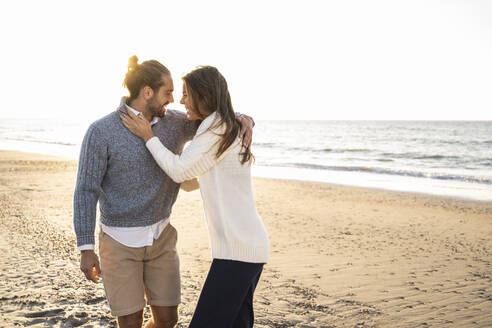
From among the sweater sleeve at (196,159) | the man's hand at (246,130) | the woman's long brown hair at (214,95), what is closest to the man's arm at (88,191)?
the sweater sleeve at (196,159)

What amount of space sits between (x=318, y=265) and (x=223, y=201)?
459 cm

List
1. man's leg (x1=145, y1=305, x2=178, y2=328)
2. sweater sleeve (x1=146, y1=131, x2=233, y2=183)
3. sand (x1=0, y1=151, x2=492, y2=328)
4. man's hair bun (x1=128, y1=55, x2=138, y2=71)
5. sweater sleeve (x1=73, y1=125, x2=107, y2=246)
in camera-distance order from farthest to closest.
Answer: sand (x1=0, y1=151, x2=492, y2=328), man's leg (x1=145, y1=305, x2=178, y2=328), man's hair bun (x1=128, y1=55, x2=138, y2=71), sweater sleeve (x1=73, y1=125, x2=107, y2=246), sweater sleeve (x1=146, y1=131, x2=233, y2=183)

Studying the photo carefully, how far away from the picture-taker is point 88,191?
228 cm

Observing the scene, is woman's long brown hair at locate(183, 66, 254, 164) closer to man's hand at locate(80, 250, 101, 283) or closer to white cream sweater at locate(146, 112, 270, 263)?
→ white cream sweater at locate(146, 112, 270, 263)

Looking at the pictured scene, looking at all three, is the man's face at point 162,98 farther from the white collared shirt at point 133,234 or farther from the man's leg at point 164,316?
the man's leg at point 164,316

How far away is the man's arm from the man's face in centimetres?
36

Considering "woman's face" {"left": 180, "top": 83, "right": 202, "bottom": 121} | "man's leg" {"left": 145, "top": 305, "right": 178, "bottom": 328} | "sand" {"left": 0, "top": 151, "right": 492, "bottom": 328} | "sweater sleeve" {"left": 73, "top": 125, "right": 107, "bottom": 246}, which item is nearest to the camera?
"woman's face" {"left": 180, "top": 83, "right": 202, "bottom": 121}

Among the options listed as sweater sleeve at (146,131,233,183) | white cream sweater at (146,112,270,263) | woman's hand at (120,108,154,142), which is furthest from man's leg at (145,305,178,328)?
woman's hand at (120,108,154,142)

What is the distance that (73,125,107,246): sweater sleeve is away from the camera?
2.25 metres

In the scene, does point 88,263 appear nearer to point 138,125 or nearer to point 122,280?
point 122,280

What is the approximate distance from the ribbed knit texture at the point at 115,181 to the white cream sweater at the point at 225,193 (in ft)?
1.19

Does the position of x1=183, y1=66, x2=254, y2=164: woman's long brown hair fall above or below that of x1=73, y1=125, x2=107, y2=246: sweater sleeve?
above

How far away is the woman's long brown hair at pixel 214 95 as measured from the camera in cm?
204

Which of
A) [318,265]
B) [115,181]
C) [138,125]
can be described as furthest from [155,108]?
[318,265]
